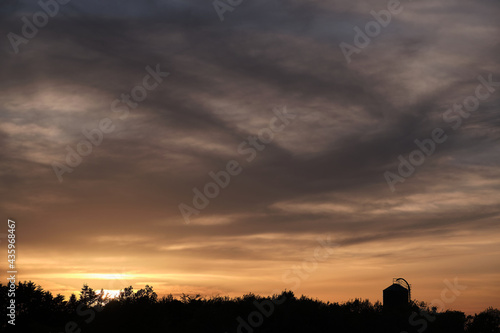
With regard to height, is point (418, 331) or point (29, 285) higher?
point (29, 285)

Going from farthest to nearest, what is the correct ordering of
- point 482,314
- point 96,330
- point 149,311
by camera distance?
point 482,314, point 149,311, point 96,330

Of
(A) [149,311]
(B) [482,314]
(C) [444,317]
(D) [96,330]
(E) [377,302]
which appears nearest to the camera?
(D) [96,330]

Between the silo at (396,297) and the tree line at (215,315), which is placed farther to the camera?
the silo at (396,297)

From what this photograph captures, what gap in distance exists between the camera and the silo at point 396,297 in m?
69.5

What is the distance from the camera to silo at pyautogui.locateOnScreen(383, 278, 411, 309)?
6949 centimetres

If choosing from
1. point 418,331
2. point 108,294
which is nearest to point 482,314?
point 418,331

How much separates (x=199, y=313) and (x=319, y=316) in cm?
1316

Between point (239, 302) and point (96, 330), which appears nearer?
point (96, 330)

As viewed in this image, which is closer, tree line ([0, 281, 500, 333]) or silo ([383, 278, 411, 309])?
tree line ([0, 281, 500, 333])

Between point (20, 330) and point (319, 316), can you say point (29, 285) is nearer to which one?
point (20, 330)

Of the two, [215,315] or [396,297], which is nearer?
[215,315]

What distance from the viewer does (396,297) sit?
69.8 meters

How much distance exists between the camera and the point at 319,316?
5341 centimetres

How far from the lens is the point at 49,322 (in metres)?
63.1
